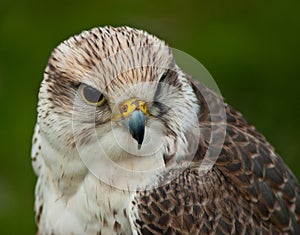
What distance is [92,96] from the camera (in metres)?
5.11

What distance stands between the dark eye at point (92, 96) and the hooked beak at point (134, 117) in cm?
14

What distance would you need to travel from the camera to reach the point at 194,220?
17.5 feet

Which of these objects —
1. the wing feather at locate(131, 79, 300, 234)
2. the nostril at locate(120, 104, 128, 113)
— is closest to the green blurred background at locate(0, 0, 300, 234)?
the wing feather at locate(131, 79, 300, 234)

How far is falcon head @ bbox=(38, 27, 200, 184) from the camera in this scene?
5.04 m

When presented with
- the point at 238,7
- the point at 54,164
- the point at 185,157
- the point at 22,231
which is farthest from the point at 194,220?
the point at 238,7

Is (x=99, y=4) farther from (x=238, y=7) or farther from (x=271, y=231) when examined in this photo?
(x=271, y=231)

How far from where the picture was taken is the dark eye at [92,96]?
5086 mm

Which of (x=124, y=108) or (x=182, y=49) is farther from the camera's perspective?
(x=182, y=49)

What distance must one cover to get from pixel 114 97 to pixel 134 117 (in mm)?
224

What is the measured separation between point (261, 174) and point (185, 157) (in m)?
0.54

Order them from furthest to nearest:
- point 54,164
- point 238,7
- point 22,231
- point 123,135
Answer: point 238,7 → point 22,231 → point 54,164 → point 123,135

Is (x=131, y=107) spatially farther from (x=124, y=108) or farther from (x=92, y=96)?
(x=92, y=96)

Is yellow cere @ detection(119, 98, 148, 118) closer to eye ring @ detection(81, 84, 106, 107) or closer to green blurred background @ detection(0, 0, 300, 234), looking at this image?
eye ring @ detection(81, 84, 106, 107)

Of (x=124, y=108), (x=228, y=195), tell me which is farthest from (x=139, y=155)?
(x=228, y=195)
